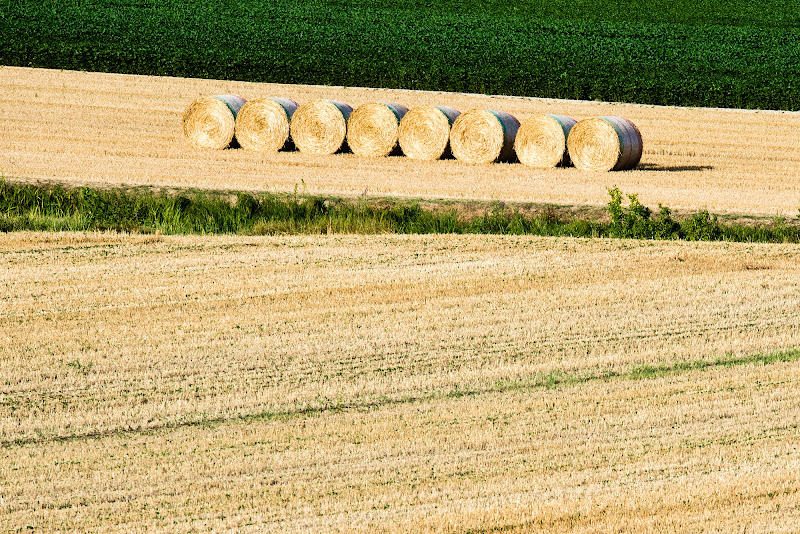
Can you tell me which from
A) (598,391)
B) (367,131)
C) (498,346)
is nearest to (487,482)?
(598,391)

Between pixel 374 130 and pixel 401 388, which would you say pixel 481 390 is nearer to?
pixel 401 388

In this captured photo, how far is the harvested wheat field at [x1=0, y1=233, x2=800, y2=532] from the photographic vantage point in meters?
6.77

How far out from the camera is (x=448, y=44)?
40.0 m

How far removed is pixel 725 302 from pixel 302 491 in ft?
19.6

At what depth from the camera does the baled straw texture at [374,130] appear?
2250cm

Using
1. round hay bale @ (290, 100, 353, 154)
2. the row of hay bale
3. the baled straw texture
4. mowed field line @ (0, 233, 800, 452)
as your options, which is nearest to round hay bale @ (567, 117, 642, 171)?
the row of hay bale

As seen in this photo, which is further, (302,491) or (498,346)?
(498,346)

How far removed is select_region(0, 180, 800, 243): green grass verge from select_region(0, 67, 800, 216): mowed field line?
793mm

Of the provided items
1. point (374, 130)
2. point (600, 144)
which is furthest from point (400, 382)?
point (374, 130)

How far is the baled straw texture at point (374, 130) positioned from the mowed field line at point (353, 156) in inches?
13.1

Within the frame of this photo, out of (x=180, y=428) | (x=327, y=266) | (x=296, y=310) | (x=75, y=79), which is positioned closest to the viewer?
(x=180, y=428)

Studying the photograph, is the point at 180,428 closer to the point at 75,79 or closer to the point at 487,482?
the point at 487,482

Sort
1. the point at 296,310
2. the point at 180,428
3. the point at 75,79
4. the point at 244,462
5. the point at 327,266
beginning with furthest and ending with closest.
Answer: the point at 75,79 → the point at 327,266 → the point at 296,310 → the point at 180,428 → the point at 244,462

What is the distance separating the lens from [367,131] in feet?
74.3
